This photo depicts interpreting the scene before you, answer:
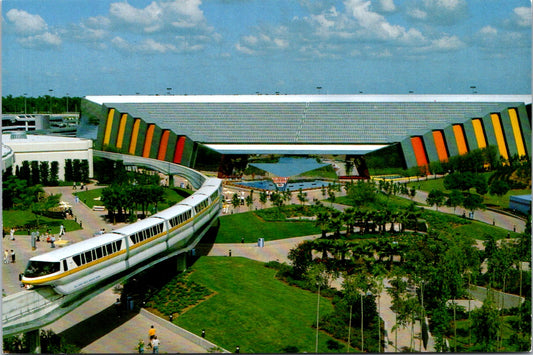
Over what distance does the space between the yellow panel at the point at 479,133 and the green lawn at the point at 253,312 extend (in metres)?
64.9

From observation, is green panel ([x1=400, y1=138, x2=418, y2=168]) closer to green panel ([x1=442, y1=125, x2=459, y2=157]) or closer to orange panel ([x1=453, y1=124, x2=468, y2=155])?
green panel ([x1=442, y1=125, x2=459, y2=157])

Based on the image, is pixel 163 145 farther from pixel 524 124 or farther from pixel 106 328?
pixel 106 328

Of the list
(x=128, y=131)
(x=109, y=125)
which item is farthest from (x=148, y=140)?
(x=109, y=125)

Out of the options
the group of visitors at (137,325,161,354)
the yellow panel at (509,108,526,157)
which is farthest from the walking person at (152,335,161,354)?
the yellow panel at (509,108,526,157)

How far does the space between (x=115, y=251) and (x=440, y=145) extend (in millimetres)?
76798

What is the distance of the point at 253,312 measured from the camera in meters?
34.8

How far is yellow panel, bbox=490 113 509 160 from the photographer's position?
9838 centimetres

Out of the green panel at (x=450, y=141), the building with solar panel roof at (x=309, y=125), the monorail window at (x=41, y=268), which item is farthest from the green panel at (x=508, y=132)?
the monorail window at (x=41, y=268)

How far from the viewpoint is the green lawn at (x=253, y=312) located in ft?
102

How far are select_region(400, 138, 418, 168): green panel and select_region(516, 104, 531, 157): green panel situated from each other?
18965mm

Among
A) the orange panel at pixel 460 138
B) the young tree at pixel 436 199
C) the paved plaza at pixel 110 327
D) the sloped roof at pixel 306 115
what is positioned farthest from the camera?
the sloped roof at pixel 306 115

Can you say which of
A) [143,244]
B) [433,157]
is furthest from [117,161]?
[143,244]

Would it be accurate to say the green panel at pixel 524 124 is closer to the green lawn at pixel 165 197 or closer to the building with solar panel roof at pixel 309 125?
the building with solar panel roof at pixel 309 125

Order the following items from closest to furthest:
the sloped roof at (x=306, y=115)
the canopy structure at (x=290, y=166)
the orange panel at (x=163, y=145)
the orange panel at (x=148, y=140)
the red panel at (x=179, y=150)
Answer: the canopy structure at (x=290, y=166) < the red panel at (x=179, y=150) < the sloped roof at (x=306, y=115) < the orange panel at (x=163, y=145) < the orange panel at (x=148, y=140)
